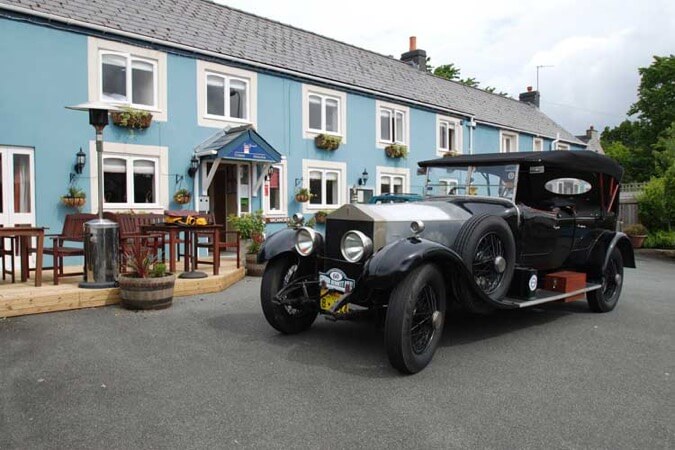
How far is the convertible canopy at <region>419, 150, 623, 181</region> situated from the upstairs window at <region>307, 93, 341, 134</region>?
25.6ft

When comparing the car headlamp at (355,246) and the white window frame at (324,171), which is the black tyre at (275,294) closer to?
the car headlamp at (355,246)

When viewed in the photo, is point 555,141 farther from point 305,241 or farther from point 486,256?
point 305,241

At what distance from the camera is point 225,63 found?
12.2 metres

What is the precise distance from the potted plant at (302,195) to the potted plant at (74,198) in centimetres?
527

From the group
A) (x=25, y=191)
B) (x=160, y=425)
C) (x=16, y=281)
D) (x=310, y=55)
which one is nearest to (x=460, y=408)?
(x=160, y=425)

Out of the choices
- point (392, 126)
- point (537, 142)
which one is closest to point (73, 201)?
point (392, 126)

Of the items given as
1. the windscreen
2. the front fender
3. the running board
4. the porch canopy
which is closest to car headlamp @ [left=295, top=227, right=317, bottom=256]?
the front fender

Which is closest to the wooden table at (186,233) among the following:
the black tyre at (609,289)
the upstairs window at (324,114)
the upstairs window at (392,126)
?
the black tyre at (609,289)

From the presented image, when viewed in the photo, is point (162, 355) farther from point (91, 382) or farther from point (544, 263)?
point (544, 263)

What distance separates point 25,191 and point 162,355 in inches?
250

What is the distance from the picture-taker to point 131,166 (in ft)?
34.8

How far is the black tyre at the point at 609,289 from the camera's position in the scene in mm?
6738

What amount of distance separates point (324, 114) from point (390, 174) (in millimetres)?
3138

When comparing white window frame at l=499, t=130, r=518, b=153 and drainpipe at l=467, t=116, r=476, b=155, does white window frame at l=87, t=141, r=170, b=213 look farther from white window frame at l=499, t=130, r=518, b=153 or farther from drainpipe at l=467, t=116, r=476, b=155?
white window frame at l=499, t=130, r=518, b=153
